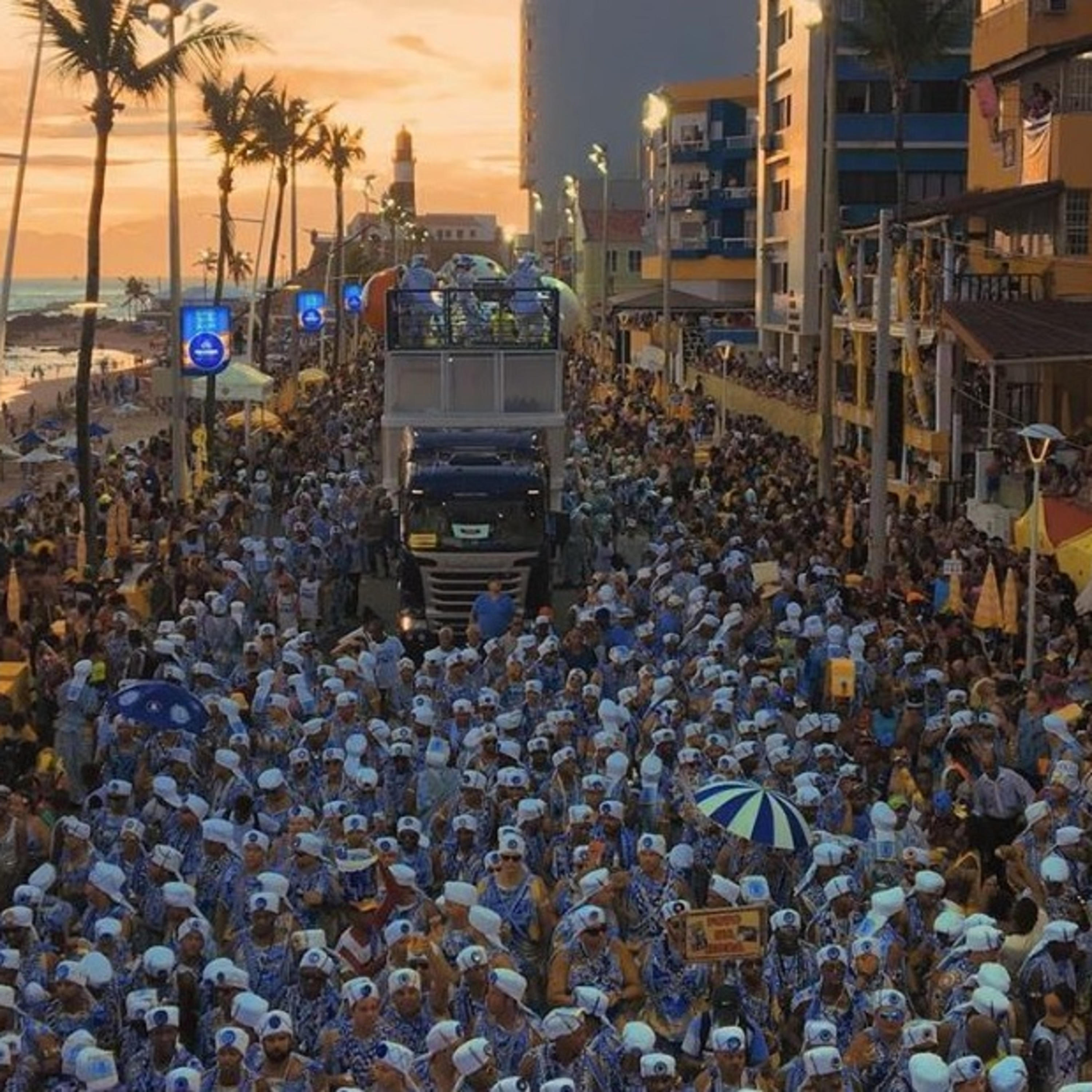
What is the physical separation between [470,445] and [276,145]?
45.6m

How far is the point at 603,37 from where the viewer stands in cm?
15125

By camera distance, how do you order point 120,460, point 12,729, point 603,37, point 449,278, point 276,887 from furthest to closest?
1. point 603,37
2. point 120,460
3. point 449,278
4. point 12,729
5. point 276,887

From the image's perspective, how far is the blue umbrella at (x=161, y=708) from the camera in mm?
13305

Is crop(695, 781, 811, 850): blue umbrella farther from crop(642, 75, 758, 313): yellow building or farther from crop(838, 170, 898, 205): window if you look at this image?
crop(642, 75, 758, 313): yellow building

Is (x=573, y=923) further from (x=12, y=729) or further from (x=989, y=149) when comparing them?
(x=989, y=149)

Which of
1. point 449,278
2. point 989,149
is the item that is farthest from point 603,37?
point 449,278

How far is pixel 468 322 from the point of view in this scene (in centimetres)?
2509

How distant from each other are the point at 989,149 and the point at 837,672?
27.5 m

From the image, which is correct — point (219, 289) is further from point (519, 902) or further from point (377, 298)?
point (519, 902)

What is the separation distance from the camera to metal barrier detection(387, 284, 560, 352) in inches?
985

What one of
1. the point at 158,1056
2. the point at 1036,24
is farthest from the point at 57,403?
the point at 158,1056

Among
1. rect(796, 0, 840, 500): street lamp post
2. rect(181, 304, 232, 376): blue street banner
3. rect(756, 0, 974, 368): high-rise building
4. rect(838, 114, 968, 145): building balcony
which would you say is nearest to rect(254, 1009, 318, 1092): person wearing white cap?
rect(796, 0, 840, 500): street lamp post

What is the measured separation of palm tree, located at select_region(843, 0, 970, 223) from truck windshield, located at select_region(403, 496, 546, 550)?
27.7 m

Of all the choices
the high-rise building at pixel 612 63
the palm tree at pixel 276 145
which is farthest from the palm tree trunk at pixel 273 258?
the high-rise building at pixel 612 63
